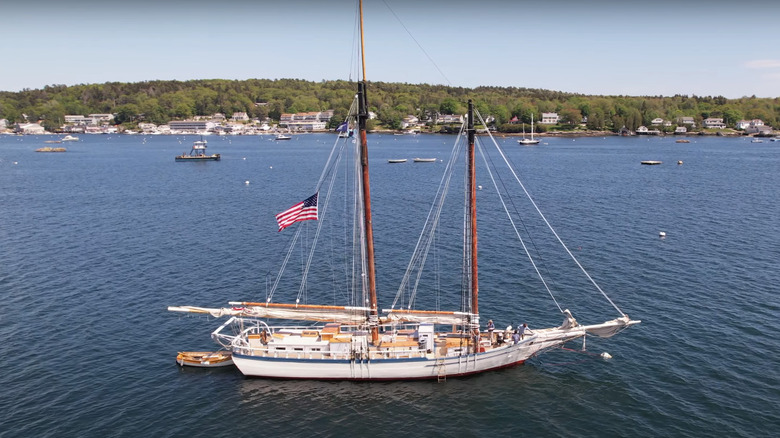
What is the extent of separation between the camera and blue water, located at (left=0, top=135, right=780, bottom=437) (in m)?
38.7

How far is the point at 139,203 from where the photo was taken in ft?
389

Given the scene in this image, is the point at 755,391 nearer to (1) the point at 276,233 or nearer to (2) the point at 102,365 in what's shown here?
(2) the point at 102,365

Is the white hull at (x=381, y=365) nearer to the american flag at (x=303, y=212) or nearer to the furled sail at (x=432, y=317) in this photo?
the furled sail at (x=432, y=317)

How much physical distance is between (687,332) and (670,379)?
9.90 metres

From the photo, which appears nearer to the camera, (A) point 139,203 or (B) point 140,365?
(B) point 140,365

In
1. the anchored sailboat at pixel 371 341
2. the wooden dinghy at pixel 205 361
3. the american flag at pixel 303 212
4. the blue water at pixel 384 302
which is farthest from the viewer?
the wooden dinghy at pixel 205 361

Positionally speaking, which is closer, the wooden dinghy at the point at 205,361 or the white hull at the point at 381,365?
the white hull at the point at 381,365

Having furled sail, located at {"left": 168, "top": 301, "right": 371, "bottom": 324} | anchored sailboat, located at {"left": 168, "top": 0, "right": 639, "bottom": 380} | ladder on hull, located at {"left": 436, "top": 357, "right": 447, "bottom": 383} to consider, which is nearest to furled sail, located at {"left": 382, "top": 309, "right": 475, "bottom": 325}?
anchored sailboat, located at {"left": 168, "top": 0, "right": 639, "bottom": 380}

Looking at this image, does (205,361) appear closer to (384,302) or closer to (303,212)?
(303,212)

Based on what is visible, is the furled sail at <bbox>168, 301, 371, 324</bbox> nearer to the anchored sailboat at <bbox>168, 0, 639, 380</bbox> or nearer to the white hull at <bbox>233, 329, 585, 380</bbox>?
the anchored sailboat at <bbox>168, 0, 639, 380</bbox>

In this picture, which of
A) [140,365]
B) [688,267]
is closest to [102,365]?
[140,365]

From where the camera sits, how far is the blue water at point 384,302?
38.7 meters

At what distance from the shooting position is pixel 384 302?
58875 millimetres

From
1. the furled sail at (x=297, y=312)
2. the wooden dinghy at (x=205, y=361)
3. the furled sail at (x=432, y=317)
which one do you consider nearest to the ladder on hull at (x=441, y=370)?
the furled sail at (x=432, y=317)
